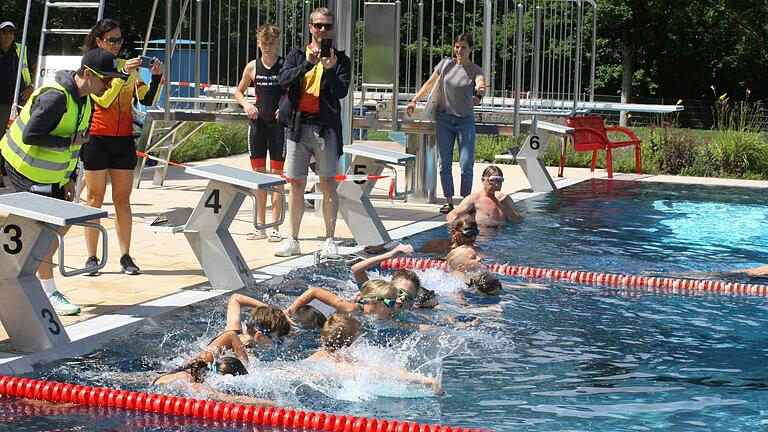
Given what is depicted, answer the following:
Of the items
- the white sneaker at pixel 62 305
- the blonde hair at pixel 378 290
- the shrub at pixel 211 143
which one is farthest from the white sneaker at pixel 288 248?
the shrub at pixel 211 143

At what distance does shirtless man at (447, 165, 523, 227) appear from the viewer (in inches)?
443

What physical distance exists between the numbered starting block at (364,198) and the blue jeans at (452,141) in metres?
2.34

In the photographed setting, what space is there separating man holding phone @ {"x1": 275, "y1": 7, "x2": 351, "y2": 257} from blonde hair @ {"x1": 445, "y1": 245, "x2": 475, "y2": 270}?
1206 millimetres

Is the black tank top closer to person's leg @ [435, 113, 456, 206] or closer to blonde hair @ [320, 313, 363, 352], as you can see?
person's leg @ [435, 113, 456, 206]

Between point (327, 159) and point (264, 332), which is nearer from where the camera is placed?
point (264, 332)

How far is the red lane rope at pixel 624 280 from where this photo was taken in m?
8.91

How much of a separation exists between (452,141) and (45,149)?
668 centimetres

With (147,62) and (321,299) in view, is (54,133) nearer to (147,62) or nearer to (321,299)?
(321,299)

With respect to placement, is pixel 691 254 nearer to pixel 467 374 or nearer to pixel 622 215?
pixel 622 215

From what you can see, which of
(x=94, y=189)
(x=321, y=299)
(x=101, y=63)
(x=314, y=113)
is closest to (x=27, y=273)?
(x=101, y=63)

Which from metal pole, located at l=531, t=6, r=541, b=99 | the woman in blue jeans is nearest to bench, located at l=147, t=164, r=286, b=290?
the woman in blue jeans

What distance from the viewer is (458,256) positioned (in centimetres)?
902

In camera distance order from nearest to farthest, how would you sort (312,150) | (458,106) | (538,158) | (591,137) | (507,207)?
(312,150) < (507,207) < (458,106) < (538,158) < (591,137)

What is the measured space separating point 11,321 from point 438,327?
8.92 ft
